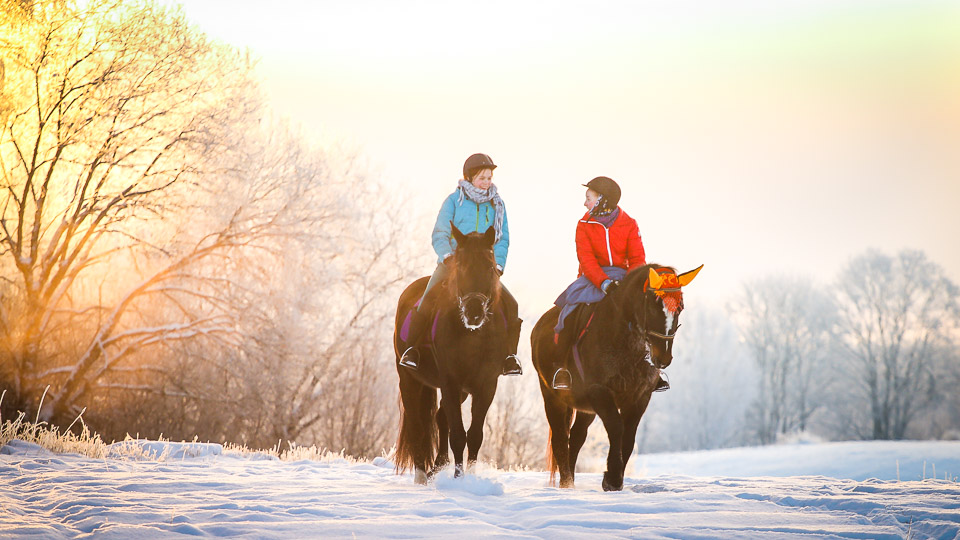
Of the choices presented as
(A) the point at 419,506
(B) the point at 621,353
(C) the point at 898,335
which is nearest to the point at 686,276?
(B) the point at 621,353

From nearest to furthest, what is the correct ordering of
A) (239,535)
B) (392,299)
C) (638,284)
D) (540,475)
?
(239,535)
(638,284)
(540,475)
(392,299)

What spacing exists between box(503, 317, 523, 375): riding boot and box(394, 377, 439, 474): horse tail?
111 cm

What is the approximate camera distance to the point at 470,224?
7715mm

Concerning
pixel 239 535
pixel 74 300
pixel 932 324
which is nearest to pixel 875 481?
pixel 239 535

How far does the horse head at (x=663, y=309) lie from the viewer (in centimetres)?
664

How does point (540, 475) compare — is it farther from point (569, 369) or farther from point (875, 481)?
point (875, 481)

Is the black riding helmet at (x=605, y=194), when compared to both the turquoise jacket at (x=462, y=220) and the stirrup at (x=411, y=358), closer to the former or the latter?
the turquoise jacket at (x=462, y=220)

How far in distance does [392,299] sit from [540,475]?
1656 cm

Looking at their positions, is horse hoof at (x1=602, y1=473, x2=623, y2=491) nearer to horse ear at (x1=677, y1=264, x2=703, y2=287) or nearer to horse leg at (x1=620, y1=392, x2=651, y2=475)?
horse leg at (x1=620, y1=392, x2=651, y2=475)

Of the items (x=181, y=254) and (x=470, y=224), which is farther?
(x=181, y=254)

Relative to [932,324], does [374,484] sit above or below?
below

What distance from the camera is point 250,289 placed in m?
21.1

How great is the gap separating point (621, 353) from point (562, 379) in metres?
0.79

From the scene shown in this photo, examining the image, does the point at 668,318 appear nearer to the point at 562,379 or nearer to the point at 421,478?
the point at 562,379
